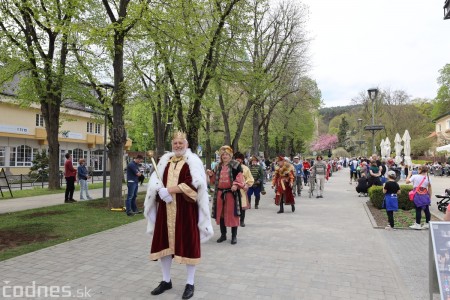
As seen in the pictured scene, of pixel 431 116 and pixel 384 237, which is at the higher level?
pixel 431 116

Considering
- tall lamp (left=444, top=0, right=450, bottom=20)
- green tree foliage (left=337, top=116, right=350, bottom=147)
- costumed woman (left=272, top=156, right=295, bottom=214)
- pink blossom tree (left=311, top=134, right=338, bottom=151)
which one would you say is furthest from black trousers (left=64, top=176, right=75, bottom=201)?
green tree foliage (left=337, top=116, right=350, bottom=147)

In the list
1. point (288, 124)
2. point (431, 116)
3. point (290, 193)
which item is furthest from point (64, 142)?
point (431, 116)

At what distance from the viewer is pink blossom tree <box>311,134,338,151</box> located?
8769cm

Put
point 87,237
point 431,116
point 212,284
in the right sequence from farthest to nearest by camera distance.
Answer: point 431,116, point 87,237, point 212,284

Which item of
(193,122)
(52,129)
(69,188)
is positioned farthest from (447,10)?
(52,129)

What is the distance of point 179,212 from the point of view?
447cm

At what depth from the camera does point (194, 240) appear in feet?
14.6

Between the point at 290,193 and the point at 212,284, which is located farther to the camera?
the point at 290,193

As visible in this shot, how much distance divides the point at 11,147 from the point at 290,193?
29.6 metres

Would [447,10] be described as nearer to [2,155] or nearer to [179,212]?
[179,212]

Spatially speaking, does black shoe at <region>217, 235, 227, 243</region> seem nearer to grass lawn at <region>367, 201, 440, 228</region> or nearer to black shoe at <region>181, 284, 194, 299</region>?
black shoe at <region>181, 284, 194, 299</region>

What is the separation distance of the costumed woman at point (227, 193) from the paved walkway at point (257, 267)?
1.43ft

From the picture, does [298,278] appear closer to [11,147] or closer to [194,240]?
[194,240]

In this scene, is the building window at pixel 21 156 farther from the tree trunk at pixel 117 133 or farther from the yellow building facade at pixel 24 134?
the tree trunk at pixel 117 133
